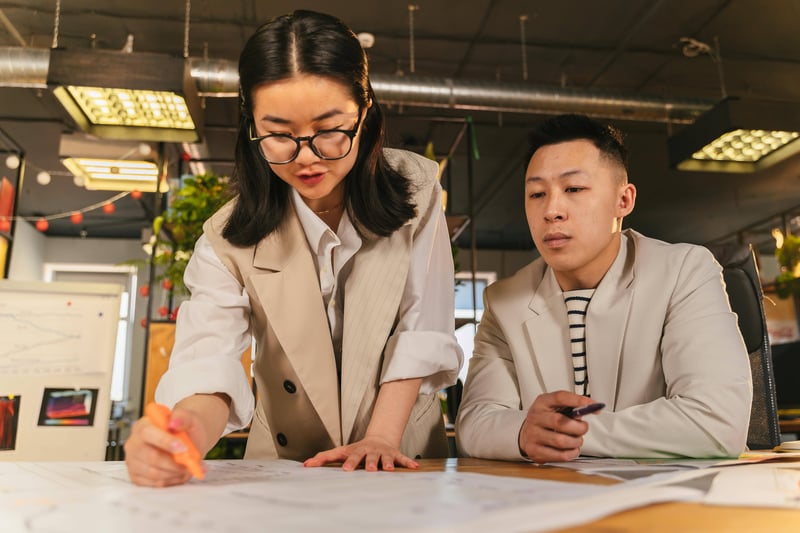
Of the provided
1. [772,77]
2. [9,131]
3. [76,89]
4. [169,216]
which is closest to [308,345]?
[169,216]

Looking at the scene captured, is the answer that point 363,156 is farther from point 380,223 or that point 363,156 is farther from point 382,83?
point 382,83

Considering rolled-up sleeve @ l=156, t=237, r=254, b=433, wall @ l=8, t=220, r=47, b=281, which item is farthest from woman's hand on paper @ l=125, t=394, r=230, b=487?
wall @ l=8, t=220, r=47, b=281

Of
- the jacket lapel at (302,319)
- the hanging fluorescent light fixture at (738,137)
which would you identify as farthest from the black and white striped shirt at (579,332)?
the hanging fluorescent light fixture at (738,137)

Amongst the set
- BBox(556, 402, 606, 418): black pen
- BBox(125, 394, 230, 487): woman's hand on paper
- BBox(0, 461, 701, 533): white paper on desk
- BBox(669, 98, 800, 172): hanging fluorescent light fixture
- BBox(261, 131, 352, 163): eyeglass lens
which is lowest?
BBox(0, 461, 701, 533): white paper on desk

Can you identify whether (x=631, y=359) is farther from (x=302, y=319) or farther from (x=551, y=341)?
(x=302, y=319)

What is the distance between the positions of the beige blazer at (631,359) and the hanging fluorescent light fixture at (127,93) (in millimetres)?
2234

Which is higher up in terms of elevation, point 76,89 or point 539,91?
point 539,91

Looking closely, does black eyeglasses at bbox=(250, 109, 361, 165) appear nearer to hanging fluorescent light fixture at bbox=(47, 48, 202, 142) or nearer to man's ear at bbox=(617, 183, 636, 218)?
man's ear at bbox=(617, 183, 636, 218)

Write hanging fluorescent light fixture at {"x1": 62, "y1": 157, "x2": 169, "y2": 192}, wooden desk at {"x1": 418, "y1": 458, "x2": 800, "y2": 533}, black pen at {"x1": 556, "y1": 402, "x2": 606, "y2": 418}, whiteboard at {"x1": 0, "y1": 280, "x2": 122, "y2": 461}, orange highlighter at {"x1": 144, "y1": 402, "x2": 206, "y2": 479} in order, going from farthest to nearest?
1. hanging fluorescent light fixture at {"x1": 62, "y1": 157, "x2": 169, "y2": 192}
2. whiteboard at {"x1": 0, "y1": 280, "x2": 122, "y2": 461}
3. black pen at {"x1": 556, "y1": 402, "x2": 606, "y2": 418}
4. orange highlighter at {"x1": 144, "y1": 402, "x2": 206, "y2": 479}
5. wooden desk at {"x1": 418, "y1": 458, "x2": 800, "y2": 533}

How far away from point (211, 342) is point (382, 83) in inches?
133

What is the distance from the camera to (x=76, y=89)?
3141 millimetres

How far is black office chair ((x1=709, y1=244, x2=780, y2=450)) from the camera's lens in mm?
1629

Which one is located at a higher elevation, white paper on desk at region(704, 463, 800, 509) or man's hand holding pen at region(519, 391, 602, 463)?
man's hand holding pen at region(519, 391, 602, 463)

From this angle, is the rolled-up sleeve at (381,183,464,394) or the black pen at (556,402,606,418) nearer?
the black pen at (556,402,606,418)
